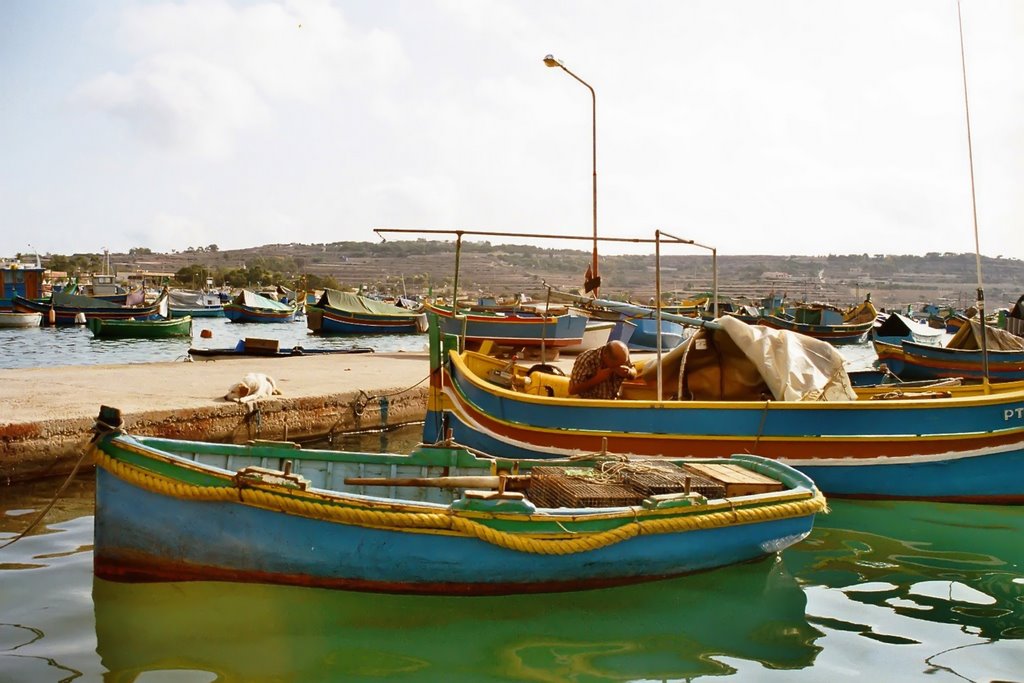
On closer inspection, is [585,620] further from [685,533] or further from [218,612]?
[218,612]

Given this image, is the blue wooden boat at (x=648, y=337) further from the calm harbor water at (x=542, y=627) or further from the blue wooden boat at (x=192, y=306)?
the blue wooden boat at (x=192, y=306)

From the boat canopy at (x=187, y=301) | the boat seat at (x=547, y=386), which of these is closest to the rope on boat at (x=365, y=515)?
the boat seat at (x=547, y=386)

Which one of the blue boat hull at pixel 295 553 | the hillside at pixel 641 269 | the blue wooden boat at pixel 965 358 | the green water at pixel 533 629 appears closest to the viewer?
the green water at pixel 533 629

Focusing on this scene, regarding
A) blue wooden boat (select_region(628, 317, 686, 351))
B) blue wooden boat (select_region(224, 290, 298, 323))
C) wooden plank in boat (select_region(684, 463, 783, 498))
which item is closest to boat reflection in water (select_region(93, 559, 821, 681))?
wooden plank in boat (select_region(684, 463, 783, 498))

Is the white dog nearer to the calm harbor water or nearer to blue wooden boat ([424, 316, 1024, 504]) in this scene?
blue wooden boat ([424, 316, 1024, 504])

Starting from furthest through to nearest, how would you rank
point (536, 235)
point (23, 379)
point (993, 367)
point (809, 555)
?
point (993, 367)
point (23, 379)
point (536, 235)
point (809, 555)

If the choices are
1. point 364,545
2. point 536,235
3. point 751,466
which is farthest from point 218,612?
point 536,235

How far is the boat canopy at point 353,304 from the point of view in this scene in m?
39.8

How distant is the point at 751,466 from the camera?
6914mm

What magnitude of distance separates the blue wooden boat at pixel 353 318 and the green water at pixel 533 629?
3383 centimetres

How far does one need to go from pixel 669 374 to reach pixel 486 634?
462 centimetres

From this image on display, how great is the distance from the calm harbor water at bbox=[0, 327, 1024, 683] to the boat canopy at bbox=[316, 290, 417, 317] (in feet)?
110

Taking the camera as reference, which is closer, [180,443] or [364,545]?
[364,545]

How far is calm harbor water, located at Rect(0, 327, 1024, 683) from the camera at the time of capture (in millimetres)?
4664
